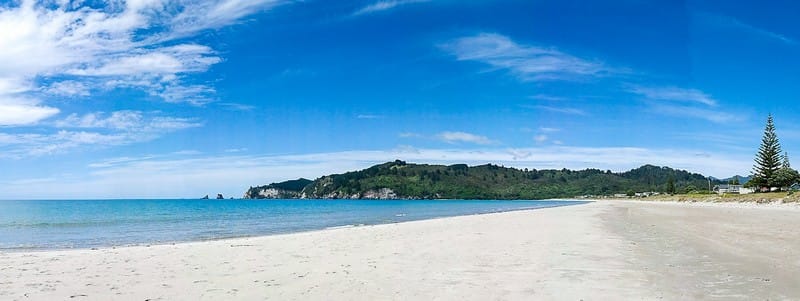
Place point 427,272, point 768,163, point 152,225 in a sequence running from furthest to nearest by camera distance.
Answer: point 768,163 < point 152,225 < point 427,272

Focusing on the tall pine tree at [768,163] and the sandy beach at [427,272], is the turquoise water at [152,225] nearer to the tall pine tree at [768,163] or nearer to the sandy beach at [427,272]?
the sandy beach at [427,272]

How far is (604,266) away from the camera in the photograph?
39.8ft

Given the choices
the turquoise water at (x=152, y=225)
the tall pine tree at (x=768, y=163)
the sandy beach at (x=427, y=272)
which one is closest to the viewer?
the sandy beach at (x=427, y=272)

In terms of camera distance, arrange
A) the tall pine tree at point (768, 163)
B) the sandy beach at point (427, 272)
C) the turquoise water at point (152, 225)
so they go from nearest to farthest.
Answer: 1. the sandy beach at point (427, 272)
2. the turquoise water at point (152, 225)
3. the tall pine tree at point (768, 163)

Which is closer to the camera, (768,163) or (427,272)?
(427,272)

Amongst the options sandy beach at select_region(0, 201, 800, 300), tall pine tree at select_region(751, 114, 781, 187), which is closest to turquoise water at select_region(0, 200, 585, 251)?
sandy beach at select_region(0, 201, 800, 300)

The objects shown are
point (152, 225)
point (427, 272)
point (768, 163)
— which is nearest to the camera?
point (427, 272)

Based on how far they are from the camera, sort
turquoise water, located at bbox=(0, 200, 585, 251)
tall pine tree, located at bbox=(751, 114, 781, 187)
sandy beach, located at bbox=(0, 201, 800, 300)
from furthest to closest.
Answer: tall pine tree, located at bbox=(751, 114, 781, 187)
turquoise water, located at bbox=(0, 200, 585, 251)
sandy beach, located at bbox=(0, 201, 800, 300)

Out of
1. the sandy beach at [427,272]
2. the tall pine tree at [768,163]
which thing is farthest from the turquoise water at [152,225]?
the tall pine tree at [768,163]

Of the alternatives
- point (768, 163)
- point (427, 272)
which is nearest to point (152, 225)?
point (427, 272)

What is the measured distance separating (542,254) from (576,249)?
76.3 inches

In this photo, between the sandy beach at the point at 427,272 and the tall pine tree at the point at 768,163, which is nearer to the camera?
the sandy beach at the point at 427,272

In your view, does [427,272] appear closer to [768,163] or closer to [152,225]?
[152,225]

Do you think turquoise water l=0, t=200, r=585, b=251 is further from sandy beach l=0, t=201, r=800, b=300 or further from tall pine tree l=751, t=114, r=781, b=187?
tall pine tree l=751, t=114, r=781, b=187
